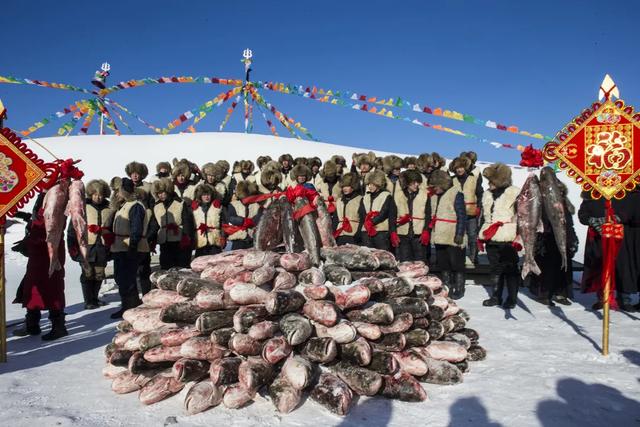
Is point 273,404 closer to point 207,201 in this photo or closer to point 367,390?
point 367,390

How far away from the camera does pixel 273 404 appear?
10.6 feet

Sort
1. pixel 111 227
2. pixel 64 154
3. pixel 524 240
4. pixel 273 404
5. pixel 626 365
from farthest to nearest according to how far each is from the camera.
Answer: pixel 64 154 < pixel 111 227 < pixel 524 240 < pixel 626 365 < pixel 273 404

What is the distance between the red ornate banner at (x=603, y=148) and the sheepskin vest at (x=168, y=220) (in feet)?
16.3

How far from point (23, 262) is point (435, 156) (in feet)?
32.7

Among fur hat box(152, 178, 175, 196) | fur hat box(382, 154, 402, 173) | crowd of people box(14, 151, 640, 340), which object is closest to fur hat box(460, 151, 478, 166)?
crowd of people box(14, 151, 640, 340)

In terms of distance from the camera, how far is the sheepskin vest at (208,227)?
23.9 ft

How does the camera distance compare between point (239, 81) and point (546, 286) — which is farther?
point (239, 81)

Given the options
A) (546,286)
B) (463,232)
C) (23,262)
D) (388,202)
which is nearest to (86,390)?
(388,202)

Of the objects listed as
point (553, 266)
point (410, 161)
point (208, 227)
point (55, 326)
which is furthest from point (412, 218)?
point (55, 326)

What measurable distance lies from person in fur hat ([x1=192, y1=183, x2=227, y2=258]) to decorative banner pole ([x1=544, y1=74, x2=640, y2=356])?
185 inches

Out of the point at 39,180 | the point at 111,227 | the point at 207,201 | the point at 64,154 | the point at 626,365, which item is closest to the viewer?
the point at 626,365

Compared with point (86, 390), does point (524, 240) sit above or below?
above

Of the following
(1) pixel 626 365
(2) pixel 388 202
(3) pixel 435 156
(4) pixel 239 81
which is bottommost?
(1) pixel 626 365

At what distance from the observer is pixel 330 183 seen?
25.5ft
